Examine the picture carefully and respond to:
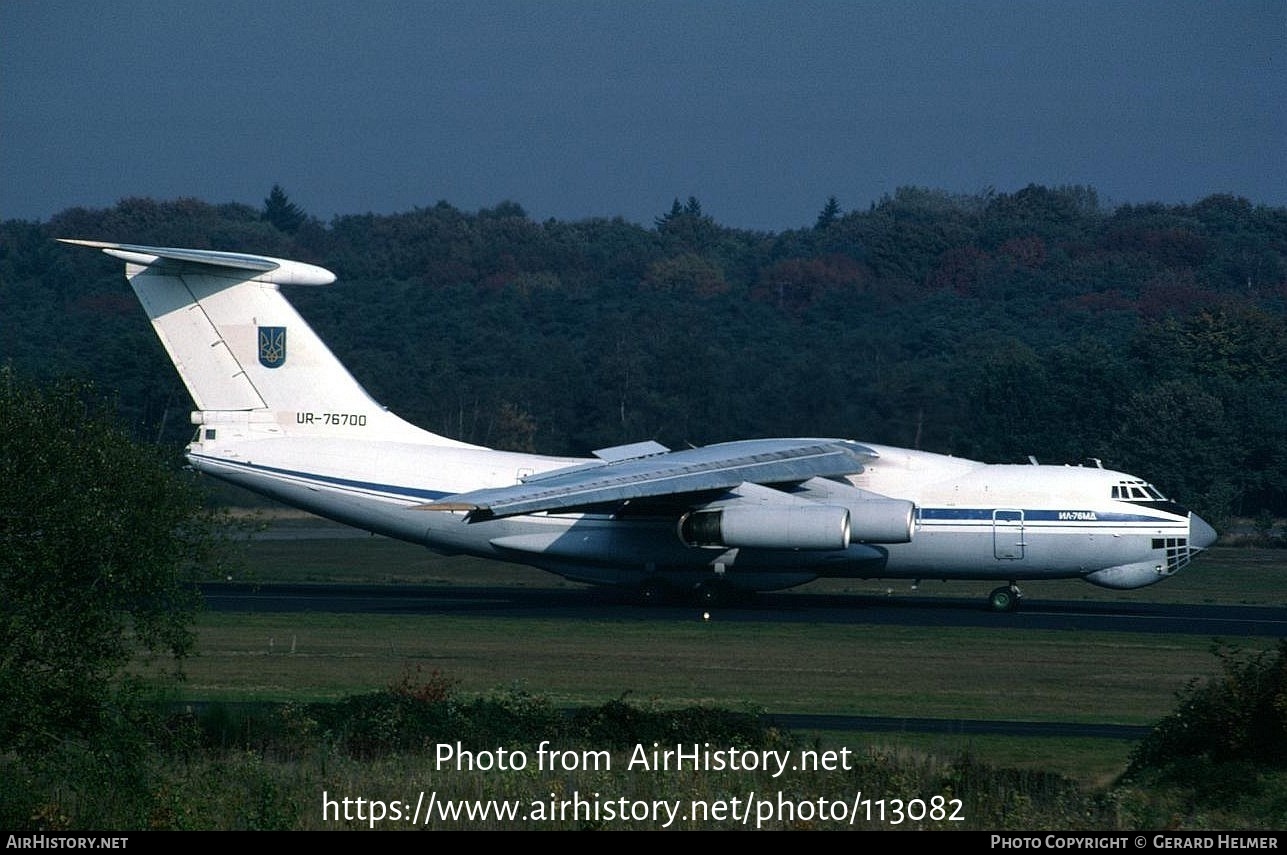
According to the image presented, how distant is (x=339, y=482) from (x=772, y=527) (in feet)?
26.1

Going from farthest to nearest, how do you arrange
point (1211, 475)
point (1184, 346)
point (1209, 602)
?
1. point (1184, 346)
2. point (1211, 475)
3. point (1209, 602)

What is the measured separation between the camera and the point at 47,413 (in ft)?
44.9

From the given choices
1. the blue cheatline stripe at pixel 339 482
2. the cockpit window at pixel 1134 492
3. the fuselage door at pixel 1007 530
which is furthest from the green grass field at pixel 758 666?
the cockpit window at pixel 1134 492

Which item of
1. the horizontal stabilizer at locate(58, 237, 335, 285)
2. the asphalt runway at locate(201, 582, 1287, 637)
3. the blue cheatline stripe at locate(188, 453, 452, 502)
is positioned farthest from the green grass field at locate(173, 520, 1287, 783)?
the horizontal stabilizer at locate(58, 237, 335, 285)

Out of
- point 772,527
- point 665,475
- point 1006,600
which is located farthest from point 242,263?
point 1006,600

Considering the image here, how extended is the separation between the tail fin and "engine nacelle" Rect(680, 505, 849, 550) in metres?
6.31

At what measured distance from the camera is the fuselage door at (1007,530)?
2845 cm

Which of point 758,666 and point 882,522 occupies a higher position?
point 882,522

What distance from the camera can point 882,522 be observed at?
2750 centimetres

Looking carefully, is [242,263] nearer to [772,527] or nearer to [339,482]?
[339,482]

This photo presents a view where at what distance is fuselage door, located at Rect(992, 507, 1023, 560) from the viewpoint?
2845 cm

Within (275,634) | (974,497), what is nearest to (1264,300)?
(974,497)

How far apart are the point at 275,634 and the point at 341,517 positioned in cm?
507

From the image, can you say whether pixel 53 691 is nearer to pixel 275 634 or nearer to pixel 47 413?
pixel 47 413
